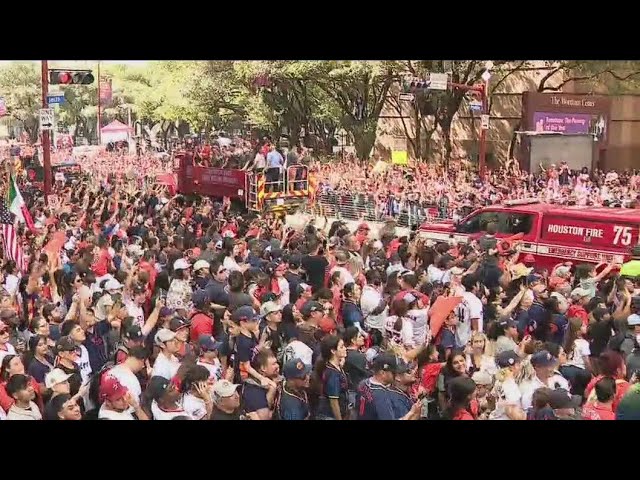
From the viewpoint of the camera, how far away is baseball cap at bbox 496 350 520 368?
7.06m

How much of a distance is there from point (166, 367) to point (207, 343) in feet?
1.18

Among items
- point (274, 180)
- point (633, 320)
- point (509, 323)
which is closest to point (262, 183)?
point (274, 180)

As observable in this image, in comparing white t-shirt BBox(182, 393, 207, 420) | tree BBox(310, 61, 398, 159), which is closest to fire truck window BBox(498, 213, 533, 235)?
tree BBox(310, 61, 398, 159)

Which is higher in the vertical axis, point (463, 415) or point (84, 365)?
point (84, 365)

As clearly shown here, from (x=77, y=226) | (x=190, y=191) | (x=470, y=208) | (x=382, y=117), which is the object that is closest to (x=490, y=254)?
(x=470, y=208)

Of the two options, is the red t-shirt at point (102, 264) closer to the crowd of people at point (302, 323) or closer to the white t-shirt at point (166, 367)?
the crowd of people at point (302, 323)

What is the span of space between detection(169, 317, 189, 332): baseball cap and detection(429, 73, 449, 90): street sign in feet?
8.88

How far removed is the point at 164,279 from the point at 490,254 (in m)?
2.60

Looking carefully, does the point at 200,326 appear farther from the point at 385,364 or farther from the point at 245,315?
the point at 385,364

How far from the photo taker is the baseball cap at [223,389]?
23.1 ft

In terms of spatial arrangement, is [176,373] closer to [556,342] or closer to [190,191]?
[190,191]

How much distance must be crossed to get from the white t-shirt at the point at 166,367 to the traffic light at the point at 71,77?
2274 mm

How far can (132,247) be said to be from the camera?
24.4ft

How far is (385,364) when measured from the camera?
703 cm
